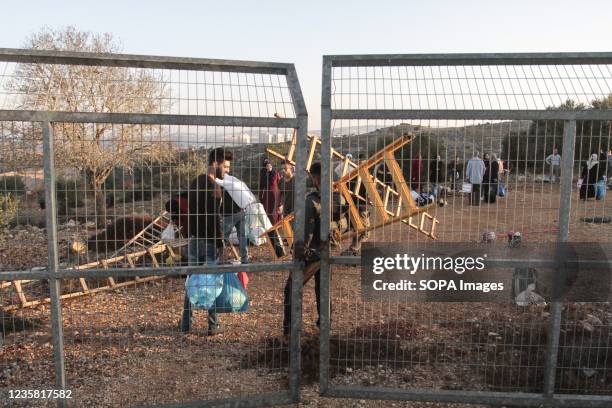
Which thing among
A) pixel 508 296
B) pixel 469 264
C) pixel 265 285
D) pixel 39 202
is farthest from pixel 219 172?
pixel 265 285

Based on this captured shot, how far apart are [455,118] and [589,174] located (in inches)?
56.4

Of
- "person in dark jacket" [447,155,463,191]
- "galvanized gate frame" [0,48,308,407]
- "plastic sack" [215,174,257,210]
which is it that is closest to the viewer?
"galvanized gate frame" [0,48,308,407]

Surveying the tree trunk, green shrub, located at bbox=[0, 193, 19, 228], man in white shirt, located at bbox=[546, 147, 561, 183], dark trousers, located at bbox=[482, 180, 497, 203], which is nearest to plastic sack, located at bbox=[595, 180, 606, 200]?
man in white shirt, located at bbox=[546, 147, 561, 183]

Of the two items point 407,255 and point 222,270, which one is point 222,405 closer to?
point 222,270

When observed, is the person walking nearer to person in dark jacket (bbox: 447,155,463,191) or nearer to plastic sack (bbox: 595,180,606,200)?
person in dark jacket (bbox: 447,155,463,191)

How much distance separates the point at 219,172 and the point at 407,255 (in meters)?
1.85

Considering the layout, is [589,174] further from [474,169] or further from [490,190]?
[474,169]

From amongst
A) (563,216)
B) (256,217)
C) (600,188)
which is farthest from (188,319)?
(600,188)

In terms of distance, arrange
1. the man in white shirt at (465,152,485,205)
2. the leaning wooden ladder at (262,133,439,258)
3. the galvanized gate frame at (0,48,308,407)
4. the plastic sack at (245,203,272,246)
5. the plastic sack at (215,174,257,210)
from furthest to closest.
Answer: the leaning wooden ladder at (262,133,439,258) < the plastic sack at (215,174,257,210) < the man in white shirt at (465,152,485,205) < the plastic sack at (245,203,272,246) < the galvanized gate frame at (0,48,308,407)

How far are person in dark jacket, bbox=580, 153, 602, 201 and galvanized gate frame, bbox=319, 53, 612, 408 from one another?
36 cm

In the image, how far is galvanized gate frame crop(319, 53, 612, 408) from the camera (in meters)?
3.32

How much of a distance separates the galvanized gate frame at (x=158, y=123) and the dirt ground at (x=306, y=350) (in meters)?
0.36

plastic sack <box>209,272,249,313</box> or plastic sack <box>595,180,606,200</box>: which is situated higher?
plastic sack <box>595,180,606,200</box>

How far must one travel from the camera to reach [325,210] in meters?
3.46
